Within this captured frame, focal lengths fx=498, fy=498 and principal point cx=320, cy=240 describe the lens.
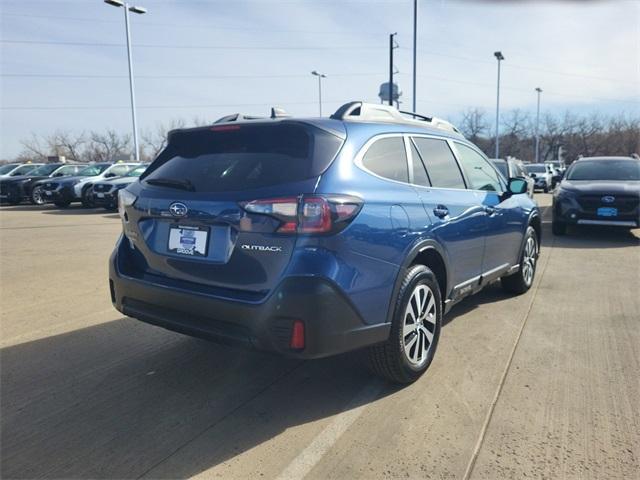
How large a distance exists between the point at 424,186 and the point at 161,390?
7.57 feet

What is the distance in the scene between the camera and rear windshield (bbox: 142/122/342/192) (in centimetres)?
284

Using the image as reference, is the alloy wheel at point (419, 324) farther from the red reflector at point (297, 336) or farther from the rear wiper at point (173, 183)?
the rear wiper at point (173, 183)

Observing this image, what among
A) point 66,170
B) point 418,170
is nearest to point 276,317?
point 418,170

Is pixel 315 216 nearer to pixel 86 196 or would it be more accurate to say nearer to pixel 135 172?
pixel 86 196

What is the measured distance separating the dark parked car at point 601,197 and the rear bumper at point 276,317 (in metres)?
7.99

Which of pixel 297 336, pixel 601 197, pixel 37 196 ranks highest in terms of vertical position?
pixel 601 197

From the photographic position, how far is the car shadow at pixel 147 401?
259 centimetres

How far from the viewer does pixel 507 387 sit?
3371 millimetres

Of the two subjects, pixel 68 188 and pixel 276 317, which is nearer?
pixel 276 317

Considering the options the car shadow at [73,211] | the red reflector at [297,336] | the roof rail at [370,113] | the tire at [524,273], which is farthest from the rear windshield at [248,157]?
the car shadow at [73,211]

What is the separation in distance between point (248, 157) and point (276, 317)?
1.00 metres

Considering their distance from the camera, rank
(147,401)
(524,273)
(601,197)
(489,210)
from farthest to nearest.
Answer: (601,197) < (524,273) < (489,210) < (147,401)

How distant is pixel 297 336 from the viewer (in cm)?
265

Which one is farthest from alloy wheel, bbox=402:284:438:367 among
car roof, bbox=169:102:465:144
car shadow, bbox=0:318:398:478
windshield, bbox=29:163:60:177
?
windshield, bbox=29:163:60:177
